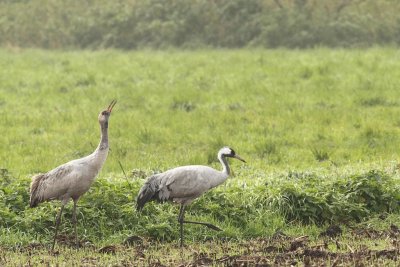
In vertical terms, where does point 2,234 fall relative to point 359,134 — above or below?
above

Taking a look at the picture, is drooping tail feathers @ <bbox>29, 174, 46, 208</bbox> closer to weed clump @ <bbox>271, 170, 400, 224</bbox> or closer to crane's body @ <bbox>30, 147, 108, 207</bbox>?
crane's body @ <bbox>30, 147, 108, 207</bbox>

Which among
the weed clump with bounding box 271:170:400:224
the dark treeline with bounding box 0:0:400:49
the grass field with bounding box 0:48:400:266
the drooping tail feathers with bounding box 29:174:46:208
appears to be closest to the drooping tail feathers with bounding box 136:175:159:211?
the grass field with bounding box 0:48:400:266

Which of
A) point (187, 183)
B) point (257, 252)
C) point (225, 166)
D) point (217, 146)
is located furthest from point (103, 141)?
point (217, 146)

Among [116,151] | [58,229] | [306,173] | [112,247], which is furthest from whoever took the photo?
[116,151]

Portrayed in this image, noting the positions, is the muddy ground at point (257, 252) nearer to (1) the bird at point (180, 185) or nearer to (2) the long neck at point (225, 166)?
(1) the bird at point (180, 185)

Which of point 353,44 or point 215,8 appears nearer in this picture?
point 353,44

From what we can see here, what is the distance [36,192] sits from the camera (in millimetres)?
10398

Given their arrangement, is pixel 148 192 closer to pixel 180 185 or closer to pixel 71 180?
pixel 180 185

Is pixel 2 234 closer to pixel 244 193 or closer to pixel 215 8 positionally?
→ pixel 244 193

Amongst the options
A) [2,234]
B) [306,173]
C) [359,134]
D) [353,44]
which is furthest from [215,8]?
[2,234]

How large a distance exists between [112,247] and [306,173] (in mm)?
4046

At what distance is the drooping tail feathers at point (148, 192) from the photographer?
10.5 meters

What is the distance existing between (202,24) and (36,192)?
2640 centimetres

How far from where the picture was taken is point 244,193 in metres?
11.9
